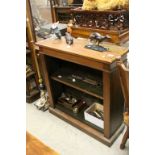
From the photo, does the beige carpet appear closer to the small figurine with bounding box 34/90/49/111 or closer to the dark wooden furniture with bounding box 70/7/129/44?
the small figurine with bounding box 34/90/49/111

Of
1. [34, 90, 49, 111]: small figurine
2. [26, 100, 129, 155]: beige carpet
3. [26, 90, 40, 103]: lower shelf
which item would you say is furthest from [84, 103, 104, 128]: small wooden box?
[26, 90, 40, 103]: lower shelf

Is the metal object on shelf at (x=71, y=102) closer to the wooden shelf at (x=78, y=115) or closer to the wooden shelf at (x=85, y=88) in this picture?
the wooden shelf at (x=78, y=115)

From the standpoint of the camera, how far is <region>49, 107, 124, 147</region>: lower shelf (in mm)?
1759

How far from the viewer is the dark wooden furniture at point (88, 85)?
1.46 m

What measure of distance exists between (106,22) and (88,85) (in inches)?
23.7

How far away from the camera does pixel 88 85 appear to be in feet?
5.83

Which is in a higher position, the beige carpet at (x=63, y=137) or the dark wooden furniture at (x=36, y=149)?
the dark wooden furniture at (x=36, y=149)

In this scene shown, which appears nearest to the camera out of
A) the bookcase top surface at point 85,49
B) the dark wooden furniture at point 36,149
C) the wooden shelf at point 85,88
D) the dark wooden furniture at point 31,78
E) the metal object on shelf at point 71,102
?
the dark wooden furniture at point 36,149

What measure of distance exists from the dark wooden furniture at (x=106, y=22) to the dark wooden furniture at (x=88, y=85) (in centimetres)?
10

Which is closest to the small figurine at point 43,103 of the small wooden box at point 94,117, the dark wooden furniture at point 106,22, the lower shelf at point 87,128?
the lower shelf at point 87,128

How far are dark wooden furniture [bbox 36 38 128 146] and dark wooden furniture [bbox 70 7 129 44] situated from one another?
0.10 meters
